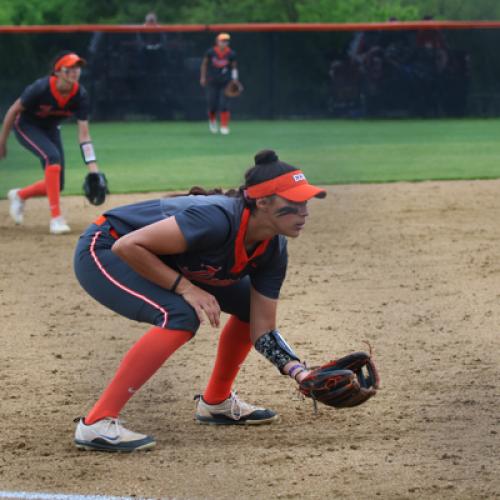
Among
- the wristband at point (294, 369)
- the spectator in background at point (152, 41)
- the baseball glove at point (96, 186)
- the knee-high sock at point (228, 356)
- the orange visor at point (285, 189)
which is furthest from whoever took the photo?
the spectator in background at point (152, 41)

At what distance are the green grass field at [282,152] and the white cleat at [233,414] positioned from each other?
24.0ft

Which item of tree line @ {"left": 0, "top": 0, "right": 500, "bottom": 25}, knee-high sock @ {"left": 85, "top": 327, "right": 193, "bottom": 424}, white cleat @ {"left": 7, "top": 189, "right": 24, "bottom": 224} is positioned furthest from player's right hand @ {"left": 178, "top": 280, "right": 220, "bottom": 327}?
tree line @ {"left": 0, "top": 0, "right": 500, "bottom": 25}

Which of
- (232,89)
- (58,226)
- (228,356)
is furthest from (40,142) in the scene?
(232,89)

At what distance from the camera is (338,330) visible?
19.9 ft

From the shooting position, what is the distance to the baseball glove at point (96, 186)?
9.18 m

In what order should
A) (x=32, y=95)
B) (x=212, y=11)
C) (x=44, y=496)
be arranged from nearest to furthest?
(x=44, y=496), (x=32, y=95), (x=212, y=11)

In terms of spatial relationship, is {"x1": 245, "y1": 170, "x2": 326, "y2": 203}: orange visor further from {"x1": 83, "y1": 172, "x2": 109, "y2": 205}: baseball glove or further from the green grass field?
the green grass field

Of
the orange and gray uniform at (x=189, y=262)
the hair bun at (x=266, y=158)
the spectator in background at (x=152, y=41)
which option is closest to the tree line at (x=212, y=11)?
the spectator in background at (x=152, y=41)

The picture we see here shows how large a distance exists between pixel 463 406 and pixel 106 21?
93.9ft

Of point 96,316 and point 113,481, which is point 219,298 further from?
point 96,316

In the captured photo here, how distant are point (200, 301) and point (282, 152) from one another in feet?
38.0

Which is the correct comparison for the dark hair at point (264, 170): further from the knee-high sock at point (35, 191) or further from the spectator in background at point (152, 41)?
the spectator in background at point (152, 41)

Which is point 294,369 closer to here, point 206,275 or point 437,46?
point 206,275

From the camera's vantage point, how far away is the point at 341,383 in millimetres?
4102
